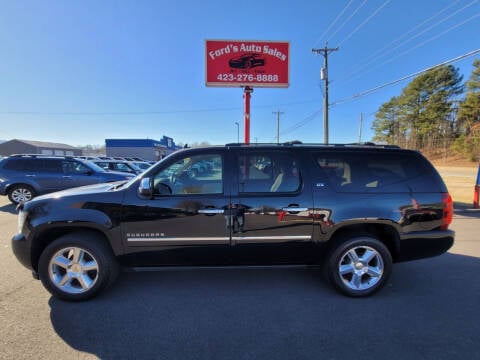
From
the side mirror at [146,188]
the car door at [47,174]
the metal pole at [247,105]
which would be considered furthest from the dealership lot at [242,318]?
the metal pole at [247,105]

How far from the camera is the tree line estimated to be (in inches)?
2020

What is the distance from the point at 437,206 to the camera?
10.3ft

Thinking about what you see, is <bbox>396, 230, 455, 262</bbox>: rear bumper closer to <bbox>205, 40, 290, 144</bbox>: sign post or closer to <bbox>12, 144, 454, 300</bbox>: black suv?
<bbox>12, 144, 454, 300</bbox>: black suv

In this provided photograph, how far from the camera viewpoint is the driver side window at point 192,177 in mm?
3010

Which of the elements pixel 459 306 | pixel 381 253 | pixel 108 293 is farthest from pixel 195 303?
pixel 459 306

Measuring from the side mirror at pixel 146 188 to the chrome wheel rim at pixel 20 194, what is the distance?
8.22m

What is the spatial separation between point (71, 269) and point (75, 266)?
0.18 feet

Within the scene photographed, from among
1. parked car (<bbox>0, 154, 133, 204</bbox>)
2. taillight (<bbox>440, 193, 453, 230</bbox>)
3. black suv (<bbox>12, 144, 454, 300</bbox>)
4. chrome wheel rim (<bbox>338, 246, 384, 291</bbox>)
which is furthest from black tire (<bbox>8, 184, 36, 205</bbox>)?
taillight (<bbox>440, 193, 453, 230</bbox>)

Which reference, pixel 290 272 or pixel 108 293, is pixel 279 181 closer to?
pixel 290 272

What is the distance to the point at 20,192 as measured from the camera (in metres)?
8.59

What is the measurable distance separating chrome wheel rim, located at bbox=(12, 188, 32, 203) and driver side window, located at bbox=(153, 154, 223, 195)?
824cm

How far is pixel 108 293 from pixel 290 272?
241 cm

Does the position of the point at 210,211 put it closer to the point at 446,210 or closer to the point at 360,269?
the point at 360,269

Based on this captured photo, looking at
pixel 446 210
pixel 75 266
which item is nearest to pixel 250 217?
pixel 75 266
